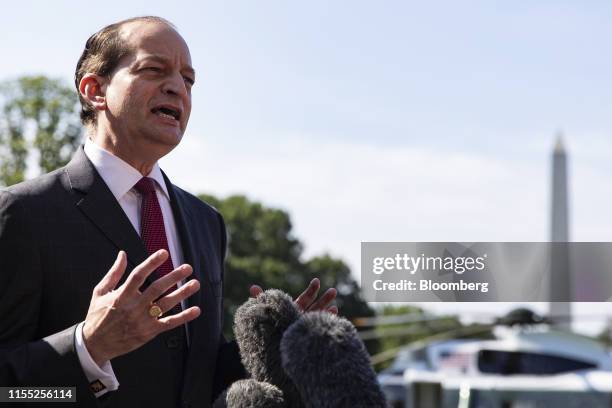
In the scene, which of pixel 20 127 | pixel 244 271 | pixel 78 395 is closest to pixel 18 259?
pixel 78 395

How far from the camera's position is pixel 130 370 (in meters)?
2.71

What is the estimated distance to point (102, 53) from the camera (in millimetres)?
3018

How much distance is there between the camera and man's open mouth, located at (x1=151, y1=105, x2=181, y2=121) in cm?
288

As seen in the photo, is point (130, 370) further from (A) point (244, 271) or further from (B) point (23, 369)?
(A) point (244, 271)

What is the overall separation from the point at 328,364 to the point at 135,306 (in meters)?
0.48

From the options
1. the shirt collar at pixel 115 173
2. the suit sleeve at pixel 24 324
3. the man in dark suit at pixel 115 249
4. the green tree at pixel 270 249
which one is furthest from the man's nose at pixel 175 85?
the green tree at pixel 270 249

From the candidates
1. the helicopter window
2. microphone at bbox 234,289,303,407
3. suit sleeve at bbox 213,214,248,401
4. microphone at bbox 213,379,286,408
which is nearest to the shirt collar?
suit sleeve at bbox 213,214,248,401

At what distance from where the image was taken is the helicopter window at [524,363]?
1727cm

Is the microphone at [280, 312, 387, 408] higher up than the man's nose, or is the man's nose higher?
the man's nose

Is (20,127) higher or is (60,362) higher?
(20,127)

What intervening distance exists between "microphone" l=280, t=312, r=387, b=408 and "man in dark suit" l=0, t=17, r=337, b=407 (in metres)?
0.28

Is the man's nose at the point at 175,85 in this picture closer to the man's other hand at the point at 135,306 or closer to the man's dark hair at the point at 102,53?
the man's dark hair at the point at 102,53

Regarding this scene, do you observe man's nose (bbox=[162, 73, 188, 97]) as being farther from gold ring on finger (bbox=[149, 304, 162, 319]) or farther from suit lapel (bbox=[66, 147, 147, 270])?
gold ring on finger (bbox=[149, 304, 162, 319])

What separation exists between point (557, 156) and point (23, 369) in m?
63.9
